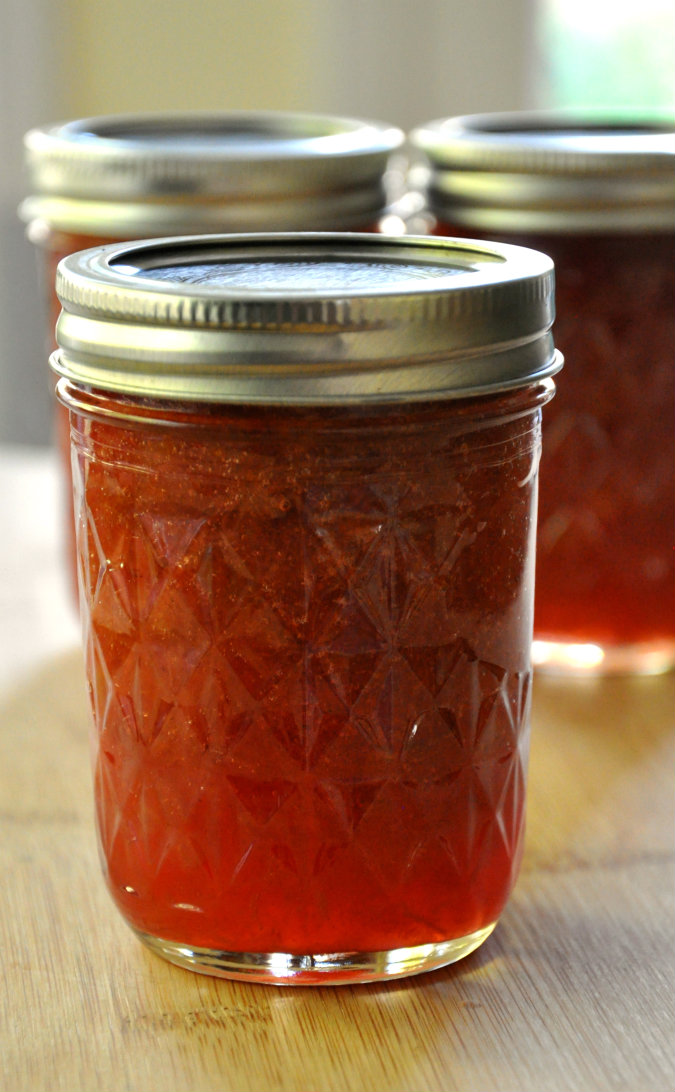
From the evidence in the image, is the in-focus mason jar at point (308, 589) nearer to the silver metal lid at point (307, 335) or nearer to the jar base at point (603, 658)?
the silver metal lid at point (307, 335)

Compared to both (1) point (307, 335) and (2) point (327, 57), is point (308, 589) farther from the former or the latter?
(2) point (327, 57)

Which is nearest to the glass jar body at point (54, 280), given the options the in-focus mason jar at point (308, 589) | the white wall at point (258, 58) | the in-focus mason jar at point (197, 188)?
the in-focus mason jar at point (197, 188)

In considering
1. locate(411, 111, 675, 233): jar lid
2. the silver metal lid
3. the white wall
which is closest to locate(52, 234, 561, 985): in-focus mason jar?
the silver metal lid

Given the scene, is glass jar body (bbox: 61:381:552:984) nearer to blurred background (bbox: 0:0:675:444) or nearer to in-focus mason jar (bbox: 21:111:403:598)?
in-focus mason jar (bbox: 21:111:403:598)

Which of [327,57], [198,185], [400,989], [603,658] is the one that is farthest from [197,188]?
[327,57]

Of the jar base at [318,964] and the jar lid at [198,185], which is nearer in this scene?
the jar base at [318,964]

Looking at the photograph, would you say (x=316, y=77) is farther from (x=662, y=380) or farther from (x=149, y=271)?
(x=149, y=271)

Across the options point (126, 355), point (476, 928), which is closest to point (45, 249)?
point (126, 355)
